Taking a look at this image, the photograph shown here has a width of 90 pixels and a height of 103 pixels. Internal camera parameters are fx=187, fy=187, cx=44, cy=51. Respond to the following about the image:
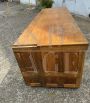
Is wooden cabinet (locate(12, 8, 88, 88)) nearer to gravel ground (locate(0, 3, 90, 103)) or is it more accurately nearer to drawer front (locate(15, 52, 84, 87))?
drawer front (locate(15, 52, 84, 87))

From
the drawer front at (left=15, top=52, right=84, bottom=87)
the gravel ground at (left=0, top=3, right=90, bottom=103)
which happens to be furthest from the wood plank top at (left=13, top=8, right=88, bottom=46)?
the gravel ground at (left=0, top=3, right=90, bottom=103)

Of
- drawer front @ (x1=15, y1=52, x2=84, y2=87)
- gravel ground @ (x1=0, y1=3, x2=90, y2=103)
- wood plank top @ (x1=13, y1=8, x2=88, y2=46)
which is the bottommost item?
gravel ground @ (x1=0, y1=3, x2=90, y2=103)

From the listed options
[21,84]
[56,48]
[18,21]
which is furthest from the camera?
[18,21]

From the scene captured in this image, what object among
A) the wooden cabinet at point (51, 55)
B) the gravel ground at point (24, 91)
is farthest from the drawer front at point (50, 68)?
the gravel ground at point (24, 91)

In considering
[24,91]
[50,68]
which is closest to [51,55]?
[50,68]

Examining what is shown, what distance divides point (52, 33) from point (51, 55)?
372 mm

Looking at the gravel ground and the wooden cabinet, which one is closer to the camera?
the wooden cabinet

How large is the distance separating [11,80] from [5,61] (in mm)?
720

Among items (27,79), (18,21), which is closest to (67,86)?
(27,79)

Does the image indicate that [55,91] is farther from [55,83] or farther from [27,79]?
[27,79]

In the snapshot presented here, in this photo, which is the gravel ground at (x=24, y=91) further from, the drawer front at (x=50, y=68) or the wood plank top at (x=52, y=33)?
the wood plank top at (x=52, y=33)

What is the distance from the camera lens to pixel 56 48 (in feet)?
7.70

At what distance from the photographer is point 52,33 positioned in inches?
A: 105

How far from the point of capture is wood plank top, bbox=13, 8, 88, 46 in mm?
2387
